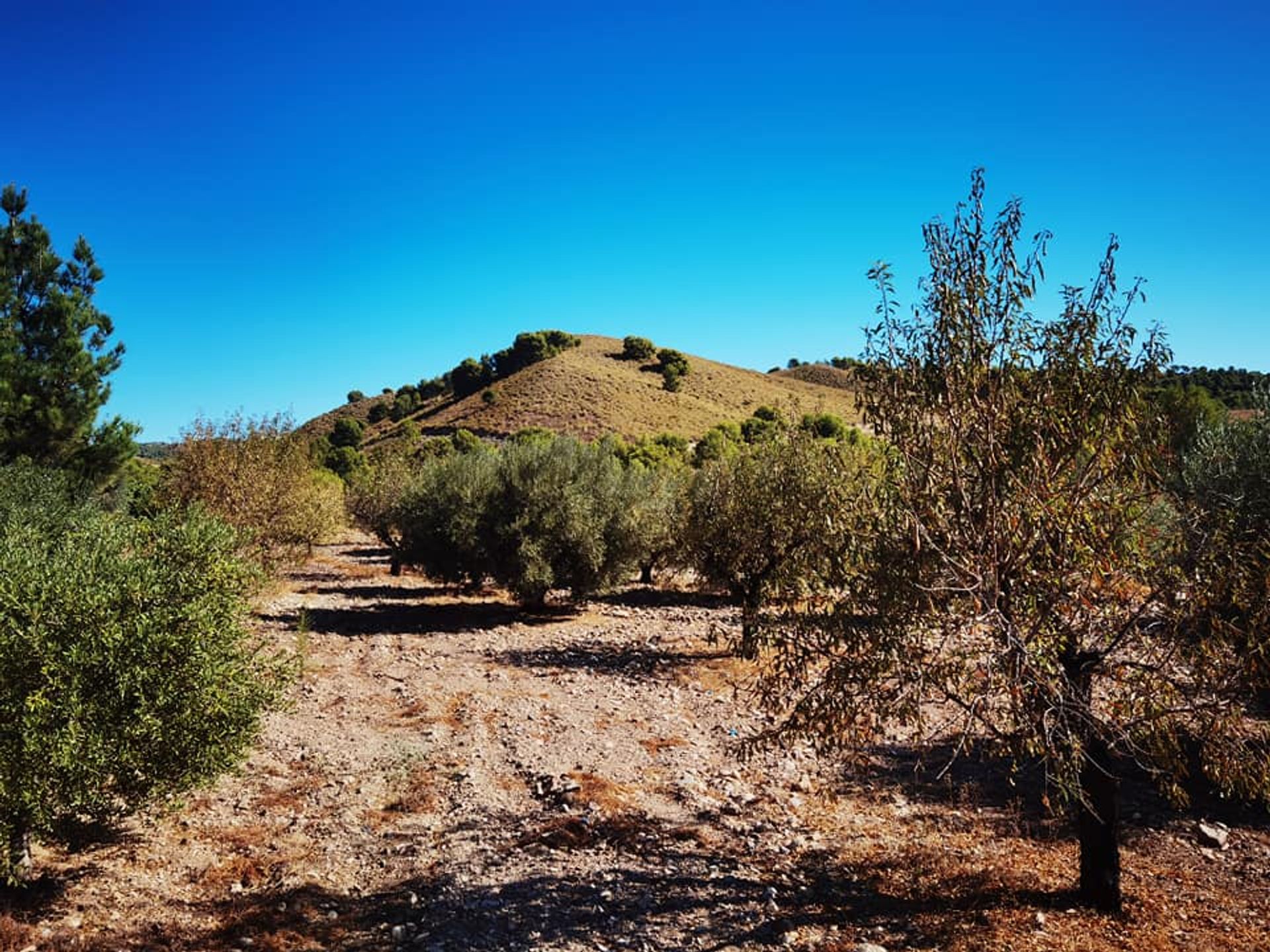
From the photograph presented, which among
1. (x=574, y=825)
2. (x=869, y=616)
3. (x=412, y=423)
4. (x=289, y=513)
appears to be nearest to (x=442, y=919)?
(x=574, y=825)

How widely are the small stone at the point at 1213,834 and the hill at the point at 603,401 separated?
2567 inches

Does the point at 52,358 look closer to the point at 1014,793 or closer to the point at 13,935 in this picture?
the point at 13,935

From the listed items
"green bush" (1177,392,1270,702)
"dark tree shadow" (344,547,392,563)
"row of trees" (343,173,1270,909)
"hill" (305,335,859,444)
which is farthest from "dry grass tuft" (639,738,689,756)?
"hill" (305,335,859,444)

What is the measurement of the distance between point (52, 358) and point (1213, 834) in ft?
102

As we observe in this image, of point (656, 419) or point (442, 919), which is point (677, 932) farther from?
point (656, 419)

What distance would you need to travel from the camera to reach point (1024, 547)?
→ 22.3 feet

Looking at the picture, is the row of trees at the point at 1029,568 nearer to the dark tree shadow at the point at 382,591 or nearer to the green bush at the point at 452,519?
the green bush at the point at 452,519

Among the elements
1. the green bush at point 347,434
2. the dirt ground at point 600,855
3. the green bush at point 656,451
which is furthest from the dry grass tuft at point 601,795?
the green bush at point 347,434

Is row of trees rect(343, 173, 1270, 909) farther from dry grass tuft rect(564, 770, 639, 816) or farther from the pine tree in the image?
the pine tree

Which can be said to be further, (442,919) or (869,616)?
(442,919)

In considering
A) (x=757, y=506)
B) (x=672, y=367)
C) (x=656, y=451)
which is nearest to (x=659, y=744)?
(x=757, y=506)

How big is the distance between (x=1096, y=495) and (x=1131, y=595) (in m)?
1.71

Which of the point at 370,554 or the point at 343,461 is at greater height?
the point at 343,461

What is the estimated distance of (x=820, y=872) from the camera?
30.1ft
